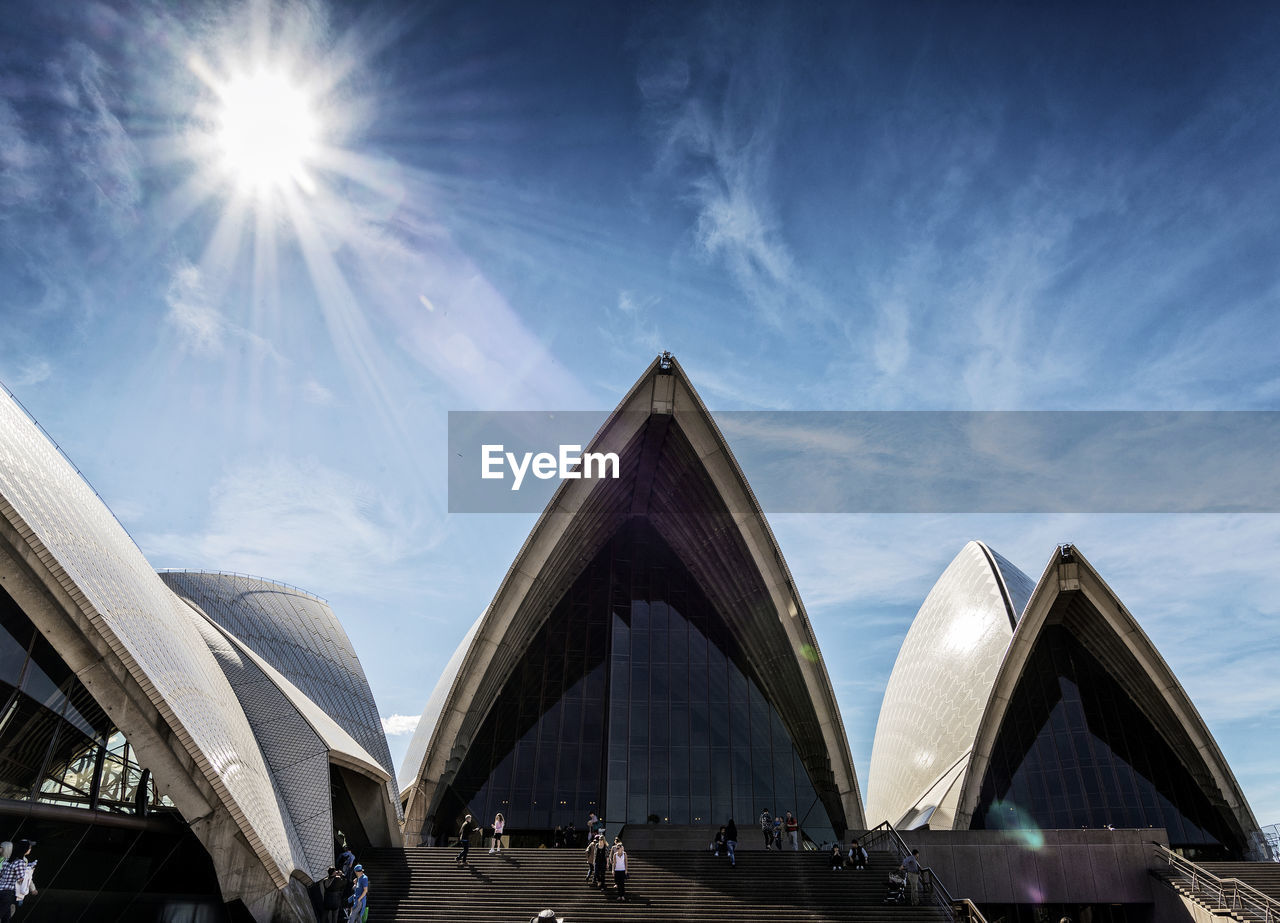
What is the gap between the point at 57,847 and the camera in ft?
34.9

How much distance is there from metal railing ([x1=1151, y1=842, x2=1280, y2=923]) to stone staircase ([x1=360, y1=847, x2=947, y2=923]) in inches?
271

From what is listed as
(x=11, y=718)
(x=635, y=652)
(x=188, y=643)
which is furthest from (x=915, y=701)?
(x=11, y=718)

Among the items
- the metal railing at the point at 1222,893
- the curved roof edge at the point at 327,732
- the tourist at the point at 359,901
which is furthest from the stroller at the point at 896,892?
the curved roof edge at the point at 327,732

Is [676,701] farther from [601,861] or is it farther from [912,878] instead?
[912,878]

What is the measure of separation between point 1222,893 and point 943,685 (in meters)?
14.5

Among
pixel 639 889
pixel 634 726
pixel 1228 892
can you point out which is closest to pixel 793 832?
pixel 634 726

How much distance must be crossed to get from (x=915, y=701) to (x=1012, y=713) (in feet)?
21.7

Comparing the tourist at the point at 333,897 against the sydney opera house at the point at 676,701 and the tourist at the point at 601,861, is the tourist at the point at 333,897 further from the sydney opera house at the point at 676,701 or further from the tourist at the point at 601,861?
the tourist at the point at 601,861

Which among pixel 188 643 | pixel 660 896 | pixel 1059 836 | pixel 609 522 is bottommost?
pixel 660 896

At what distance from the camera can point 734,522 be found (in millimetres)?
24703

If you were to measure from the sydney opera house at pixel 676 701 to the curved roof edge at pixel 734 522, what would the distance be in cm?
6

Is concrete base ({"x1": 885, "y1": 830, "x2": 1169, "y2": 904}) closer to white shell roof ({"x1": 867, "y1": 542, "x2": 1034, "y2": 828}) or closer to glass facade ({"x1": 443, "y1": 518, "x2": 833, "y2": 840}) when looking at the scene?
glass facade ({"x1": 443, "y1": 518, "x2": 833, "y2": 840})

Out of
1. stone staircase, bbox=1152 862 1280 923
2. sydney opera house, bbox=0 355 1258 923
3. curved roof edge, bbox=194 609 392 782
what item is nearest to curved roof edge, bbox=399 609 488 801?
sydney opera house, bbox=0 355 1258 923

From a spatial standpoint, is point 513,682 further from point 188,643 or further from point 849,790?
point 188,643
